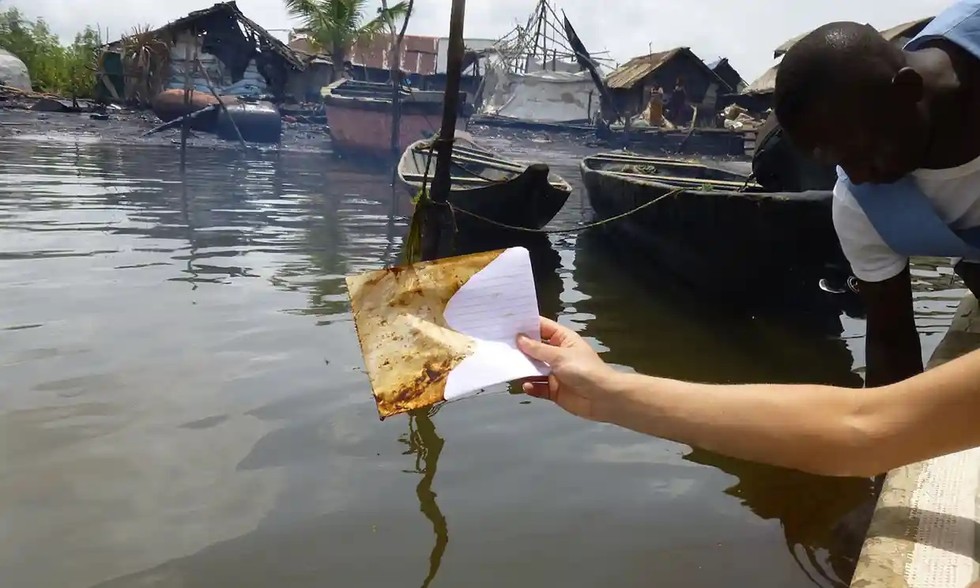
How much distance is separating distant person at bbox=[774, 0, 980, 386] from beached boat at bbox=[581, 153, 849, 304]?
2965 mm

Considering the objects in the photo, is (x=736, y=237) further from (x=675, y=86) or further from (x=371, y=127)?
(x=675, y=86)

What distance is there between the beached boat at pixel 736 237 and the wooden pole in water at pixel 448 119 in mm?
1903

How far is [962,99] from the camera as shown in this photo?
223cm

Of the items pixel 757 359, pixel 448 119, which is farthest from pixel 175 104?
pixel 757 359

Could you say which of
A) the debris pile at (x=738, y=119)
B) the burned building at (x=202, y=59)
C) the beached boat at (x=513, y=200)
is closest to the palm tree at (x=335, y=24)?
the burned building at (x=202, y=59)

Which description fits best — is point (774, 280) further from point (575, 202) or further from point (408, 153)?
point (575, 202)

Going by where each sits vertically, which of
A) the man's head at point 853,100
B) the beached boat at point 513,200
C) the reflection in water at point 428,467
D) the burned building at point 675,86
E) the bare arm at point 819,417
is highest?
the burned building at point 675,86

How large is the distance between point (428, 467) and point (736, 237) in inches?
128

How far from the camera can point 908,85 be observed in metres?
2.15

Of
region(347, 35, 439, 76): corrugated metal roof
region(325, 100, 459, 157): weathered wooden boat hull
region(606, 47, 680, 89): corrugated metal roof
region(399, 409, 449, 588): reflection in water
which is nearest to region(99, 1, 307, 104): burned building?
region(325, 100, 459, 157): weathered wooden boat hull

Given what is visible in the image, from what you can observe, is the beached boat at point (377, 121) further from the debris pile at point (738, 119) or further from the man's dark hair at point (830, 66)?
the man's dark hair at point (830, 66)

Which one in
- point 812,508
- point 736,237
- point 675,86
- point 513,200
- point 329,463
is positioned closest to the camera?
point 812,508

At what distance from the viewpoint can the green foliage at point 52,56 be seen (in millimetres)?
29497

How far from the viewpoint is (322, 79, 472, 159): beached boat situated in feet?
66.4
